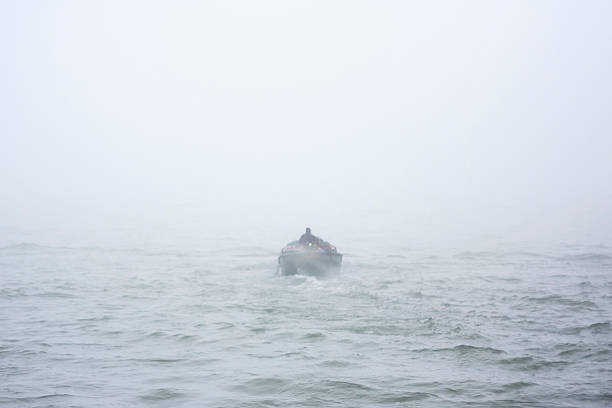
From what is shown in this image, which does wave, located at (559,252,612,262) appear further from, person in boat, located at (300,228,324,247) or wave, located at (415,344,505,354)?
wave, located at (415,344,505,354)

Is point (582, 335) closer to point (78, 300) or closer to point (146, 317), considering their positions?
point (146, 317)

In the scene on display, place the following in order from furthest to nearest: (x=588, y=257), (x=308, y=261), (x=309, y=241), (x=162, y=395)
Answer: (x=588, y=257) < (x=309, y=241) < (x=308, y=261) < (x=162, y=395)

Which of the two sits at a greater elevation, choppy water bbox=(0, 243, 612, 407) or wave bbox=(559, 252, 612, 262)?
wave bbox=(559, 252, 612, 262)

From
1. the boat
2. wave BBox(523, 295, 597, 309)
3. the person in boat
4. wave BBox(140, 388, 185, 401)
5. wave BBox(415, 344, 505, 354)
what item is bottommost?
wave BBox(140, 388, 185, 401)

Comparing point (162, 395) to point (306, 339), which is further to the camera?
point (306, 339)

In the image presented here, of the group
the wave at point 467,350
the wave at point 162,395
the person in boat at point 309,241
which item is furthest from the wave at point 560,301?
the wave at point 162,395

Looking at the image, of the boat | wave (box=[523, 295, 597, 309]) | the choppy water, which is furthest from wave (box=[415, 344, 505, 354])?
the boat

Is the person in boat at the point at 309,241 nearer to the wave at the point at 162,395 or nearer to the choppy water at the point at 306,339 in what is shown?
the choppy water at the point at 306,339

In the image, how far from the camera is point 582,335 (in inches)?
838

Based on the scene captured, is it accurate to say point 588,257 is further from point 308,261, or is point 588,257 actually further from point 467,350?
point 467,350

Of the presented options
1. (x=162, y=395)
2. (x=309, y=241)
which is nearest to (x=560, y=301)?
(x=309, y=241)

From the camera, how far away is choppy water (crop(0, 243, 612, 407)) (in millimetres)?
15953

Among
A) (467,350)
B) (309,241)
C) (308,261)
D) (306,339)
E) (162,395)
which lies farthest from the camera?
(309,241)

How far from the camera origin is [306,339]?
836 inches
